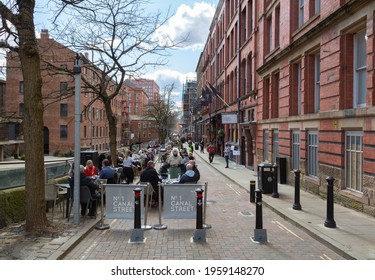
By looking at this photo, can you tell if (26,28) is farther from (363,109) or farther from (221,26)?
(221,26)

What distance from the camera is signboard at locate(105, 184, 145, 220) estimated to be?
7.95 m

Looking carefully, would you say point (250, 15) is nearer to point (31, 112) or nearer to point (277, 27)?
point (277, 27)

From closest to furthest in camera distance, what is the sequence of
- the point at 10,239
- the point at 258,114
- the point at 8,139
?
the point at 10,239
the point at 258,114
the point at 8,139

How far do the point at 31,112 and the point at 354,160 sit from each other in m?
9.05

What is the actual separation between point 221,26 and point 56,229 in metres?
39.7

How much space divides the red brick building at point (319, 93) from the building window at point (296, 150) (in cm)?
4

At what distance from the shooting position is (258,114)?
22.4 metres

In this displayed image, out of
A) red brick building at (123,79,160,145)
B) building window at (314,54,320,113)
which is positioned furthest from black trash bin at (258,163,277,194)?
red brick building at (123,79,160,145)

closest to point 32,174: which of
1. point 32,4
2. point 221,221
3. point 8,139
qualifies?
point 32,4

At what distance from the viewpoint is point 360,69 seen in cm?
1062

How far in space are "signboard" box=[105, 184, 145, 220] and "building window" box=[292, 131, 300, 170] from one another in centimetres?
974

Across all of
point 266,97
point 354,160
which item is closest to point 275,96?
point 266,97

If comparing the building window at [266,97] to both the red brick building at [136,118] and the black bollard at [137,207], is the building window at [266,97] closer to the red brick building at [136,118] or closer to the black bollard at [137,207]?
the black bollard at [137,207]

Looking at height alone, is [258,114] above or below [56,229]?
above
